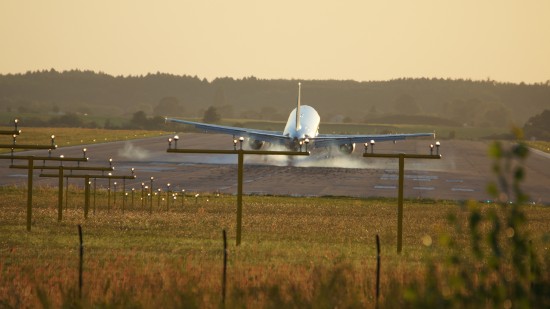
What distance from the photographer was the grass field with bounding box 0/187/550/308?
17.7m

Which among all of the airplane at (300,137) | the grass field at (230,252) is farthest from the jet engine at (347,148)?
the grass field at (230,252)

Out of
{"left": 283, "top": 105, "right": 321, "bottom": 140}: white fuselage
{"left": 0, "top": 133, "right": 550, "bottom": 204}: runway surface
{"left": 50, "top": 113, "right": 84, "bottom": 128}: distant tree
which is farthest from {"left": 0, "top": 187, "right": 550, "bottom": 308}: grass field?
{"left": 50, "top": 113, "right": 84, "bottom": 128}: distant tree

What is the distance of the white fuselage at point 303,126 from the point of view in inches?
3187

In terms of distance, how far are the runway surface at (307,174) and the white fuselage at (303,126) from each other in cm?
214

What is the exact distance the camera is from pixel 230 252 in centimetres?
2739

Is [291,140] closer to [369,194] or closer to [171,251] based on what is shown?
[369,194]

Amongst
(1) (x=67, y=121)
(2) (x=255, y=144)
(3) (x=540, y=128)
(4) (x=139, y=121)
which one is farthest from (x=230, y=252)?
(3) (x=540, y=128)

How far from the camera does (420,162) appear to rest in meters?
90.0

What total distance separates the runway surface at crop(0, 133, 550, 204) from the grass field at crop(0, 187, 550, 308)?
23.4 ft

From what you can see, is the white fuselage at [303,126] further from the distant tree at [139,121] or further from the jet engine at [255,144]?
the distant tree at [139,121]

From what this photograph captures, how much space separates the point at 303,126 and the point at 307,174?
1503 centimetres

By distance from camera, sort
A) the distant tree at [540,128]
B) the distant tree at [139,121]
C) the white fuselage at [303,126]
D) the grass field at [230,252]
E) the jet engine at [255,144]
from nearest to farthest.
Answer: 1. the grass field at [230,252]
2. the jet engine at [255,144]
3. the white fuselage at [303,126]
4. the distant tree at [139,121]
5. the distant tree at [540,128]

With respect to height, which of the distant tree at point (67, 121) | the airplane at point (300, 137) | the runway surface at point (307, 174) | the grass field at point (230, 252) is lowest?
the grass field at point (230, 252)

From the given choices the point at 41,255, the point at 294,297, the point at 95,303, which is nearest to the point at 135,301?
the point at 95,303
